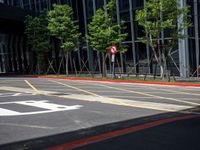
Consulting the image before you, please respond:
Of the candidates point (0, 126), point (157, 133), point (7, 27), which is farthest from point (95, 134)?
point (7, 27)

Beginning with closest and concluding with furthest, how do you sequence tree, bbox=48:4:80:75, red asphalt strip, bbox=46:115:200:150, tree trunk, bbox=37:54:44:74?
red asphalt strip, bbox=46:115:200:150 → tree, bbox=48:4:80:75 → tree trunk, bbox=37:54:44:74

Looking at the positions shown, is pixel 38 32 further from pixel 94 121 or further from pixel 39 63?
pixel 94 121

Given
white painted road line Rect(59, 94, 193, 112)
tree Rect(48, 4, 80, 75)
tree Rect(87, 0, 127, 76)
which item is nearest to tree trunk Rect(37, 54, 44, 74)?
tree Rect(48, 4, 80, 75)

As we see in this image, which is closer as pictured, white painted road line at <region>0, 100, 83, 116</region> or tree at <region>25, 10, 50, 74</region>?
white painted road line at <region>0, 100, 83, 116</region>

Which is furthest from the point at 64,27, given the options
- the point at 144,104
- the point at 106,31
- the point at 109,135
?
the point at 109,135

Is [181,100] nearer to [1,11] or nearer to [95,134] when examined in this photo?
[95,134]

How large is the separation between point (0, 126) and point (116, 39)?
19102 millimetres

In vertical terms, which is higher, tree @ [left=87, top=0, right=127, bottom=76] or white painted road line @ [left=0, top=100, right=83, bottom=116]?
tree @ [left=87, top=0, right=127, bottom=76]

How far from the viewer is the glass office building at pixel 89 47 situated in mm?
29781

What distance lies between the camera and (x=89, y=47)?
3741 centimetres

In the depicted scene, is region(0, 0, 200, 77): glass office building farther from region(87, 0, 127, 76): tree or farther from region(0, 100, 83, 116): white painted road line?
region(0, 100, 83, 116): white painted road line

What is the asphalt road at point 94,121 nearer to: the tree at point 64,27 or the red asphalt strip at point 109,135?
the red asphalt strip at point 109,135

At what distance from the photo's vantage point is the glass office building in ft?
97.7

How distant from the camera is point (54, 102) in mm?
14531
